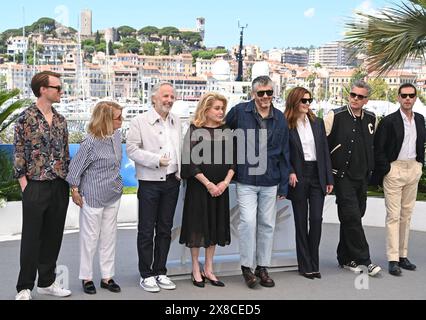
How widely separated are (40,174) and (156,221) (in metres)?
1.03

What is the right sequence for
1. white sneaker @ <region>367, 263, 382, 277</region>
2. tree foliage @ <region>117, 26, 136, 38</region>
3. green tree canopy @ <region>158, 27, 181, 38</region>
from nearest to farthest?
white sneaker @ <region>367, 263, 382, 277</region>, tree foliage @ <region>117, 26, 136, 38</region>, green tree canopy @ <region>158, 27, 181, 38</region>

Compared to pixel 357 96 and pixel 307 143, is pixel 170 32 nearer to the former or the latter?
pixel 357 96

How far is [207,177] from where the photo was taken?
528 cm

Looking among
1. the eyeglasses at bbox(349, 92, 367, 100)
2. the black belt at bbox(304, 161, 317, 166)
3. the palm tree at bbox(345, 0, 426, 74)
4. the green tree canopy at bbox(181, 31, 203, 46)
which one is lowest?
the black belt at bbox(304, 161, 317, 166)

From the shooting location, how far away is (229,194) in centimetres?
572

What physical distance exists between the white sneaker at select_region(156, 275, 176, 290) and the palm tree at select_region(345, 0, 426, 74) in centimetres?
469

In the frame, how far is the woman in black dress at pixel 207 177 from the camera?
5234 millimetres

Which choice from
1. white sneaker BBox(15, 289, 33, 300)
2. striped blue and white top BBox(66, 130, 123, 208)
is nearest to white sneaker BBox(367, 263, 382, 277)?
striped blue and white top BBox(66, 130, 123, 208)

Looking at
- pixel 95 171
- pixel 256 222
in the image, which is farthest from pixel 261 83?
pixel 95 171

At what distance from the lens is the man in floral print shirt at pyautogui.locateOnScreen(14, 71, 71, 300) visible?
4750 millimetres

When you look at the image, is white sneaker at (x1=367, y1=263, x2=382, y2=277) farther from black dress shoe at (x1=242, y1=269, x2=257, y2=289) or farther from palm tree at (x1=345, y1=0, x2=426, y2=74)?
palm tree at (x1=345, y1=0, x2=426, y2=74)

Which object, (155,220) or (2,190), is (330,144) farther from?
(2,190)

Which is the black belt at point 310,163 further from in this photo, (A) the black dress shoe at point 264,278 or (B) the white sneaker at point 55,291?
(B) the white sneaker at point 55,291
